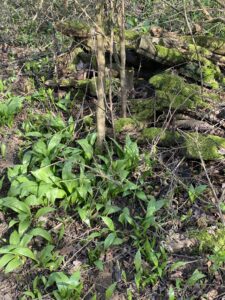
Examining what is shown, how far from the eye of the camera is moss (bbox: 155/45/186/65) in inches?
203

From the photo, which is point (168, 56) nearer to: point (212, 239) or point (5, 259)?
point (212, 239)

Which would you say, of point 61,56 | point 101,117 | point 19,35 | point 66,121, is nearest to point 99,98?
point 101,117

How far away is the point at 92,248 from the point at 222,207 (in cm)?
133

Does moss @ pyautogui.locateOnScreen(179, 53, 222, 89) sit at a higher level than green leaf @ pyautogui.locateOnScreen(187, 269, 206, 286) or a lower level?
higher

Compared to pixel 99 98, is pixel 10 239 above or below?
below

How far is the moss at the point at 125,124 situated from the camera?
186 inches

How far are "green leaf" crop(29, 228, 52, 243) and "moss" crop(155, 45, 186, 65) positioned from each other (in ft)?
8.91

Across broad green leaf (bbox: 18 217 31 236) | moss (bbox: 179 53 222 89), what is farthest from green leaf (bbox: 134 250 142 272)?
moss (bbox: 179 53 222 89)

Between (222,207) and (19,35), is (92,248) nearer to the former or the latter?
(222,207)

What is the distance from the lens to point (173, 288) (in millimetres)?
3439

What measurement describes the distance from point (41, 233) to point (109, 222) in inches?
26.4

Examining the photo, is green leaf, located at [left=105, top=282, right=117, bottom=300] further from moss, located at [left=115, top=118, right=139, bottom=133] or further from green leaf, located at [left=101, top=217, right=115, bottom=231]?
moss, located at [left=115, top=118, right=139, bottom=133]

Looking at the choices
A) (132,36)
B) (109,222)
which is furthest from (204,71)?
(109,222)

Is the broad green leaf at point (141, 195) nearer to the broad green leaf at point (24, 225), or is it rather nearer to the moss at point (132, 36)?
the broad green leaf at point (24, 225)
